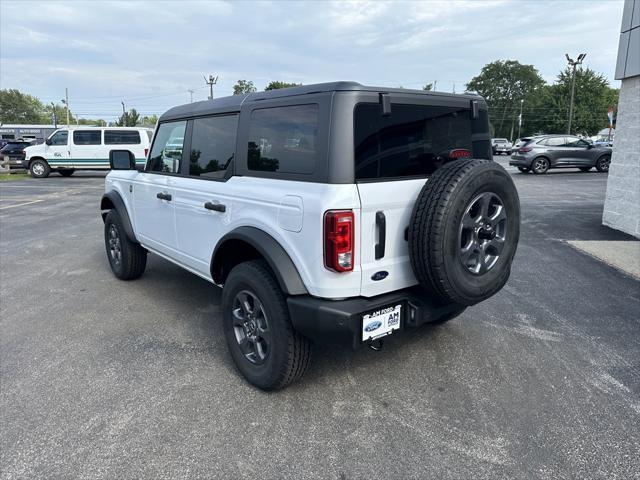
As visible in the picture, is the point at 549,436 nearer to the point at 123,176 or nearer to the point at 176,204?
the point at 176,204

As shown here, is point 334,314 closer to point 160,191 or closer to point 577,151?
point 160,191

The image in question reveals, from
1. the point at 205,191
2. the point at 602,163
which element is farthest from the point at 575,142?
the point at 205,191

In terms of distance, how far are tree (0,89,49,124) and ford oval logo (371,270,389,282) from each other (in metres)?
121

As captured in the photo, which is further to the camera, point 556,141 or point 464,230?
point 556,141

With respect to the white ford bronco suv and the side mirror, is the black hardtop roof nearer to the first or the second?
the white ford bronco suv

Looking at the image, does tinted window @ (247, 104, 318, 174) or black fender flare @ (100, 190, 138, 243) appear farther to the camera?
black fender flare @ (100, 190, 138, 243)

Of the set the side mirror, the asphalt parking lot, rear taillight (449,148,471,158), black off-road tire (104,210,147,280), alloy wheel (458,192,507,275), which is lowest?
the asphalt parking lot

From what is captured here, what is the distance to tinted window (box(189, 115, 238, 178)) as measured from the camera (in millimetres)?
3439

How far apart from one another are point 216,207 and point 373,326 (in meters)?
Result: 1.45

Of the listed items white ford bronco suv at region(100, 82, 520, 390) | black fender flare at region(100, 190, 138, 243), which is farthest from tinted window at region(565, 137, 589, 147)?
black fender flare at region(100, 190, 138, 243)

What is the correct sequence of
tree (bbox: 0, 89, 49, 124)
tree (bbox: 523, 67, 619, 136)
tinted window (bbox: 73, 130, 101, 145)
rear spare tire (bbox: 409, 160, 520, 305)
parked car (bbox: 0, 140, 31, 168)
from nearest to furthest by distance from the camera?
1. rear spare tire (bbox: 409, 160, 520, 305)
2. tinted window (bbox: 73, 130, 101, 145)
3. parked car (bbox: 0, 140, 31, 168)
4. tree (bbox: 523, 67, 619, 136)
5. tree (bbox: 0, 89, 49, 124)

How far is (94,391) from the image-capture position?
3.06 m

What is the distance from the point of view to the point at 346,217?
2.52 m

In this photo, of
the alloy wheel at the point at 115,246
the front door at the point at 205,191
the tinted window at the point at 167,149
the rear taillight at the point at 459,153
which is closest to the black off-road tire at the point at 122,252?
the alloy wheel at the point at 115,246
